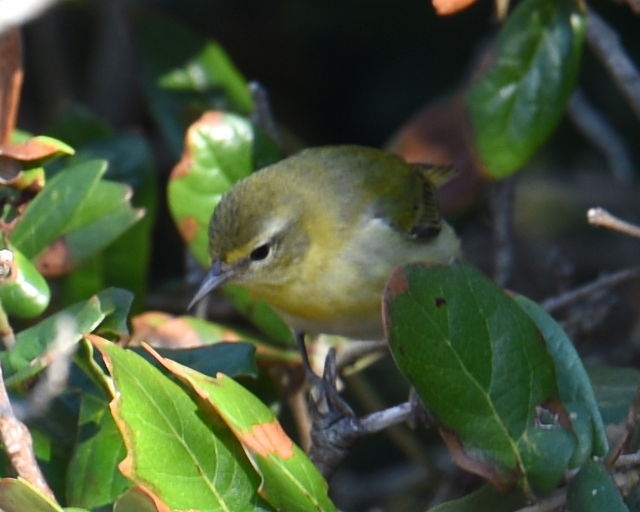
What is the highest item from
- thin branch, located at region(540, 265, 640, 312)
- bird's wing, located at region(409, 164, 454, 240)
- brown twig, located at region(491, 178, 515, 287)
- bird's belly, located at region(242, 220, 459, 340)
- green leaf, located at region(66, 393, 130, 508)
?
green leaf, located at region(66, 393, 130, 508)

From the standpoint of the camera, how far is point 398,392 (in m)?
4.31

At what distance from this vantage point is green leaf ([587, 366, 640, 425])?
7.72 ft

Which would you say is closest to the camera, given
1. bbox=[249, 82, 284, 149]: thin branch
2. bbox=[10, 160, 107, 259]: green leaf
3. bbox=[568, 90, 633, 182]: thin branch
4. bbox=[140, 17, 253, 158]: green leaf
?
bbox=[10, 160, 107, 259]: green leaf

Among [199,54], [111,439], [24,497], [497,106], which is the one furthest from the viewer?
[199,54]

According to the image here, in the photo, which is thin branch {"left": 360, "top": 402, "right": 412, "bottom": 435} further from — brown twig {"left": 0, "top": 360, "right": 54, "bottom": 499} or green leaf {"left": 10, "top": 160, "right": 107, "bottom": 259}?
green leaf {"left": 10, "top": 160, "right": 107, "bottom": 259}

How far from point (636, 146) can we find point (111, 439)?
3157 millimetres

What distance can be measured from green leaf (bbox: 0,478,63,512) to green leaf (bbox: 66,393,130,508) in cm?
33

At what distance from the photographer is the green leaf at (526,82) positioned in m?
2.97

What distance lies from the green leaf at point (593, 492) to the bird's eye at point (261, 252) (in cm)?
129

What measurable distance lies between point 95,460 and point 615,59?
1.77m

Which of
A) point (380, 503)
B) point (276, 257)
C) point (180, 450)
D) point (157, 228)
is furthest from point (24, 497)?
point (157, 228)

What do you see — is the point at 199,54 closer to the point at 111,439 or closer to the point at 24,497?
the point at 111,439

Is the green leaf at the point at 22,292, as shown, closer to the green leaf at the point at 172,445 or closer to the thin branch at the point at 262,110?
the green leaf at the point at 172,445

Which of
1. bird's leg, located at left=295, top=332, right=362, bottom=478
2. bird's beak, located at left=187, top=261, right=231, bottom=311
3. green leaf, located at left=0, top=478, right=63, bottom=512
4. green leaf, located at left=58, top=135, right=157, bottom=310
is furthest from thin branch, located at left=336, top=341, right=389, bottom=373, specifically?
green leaf, located at left=0, top=478, right=63, bottom=512
